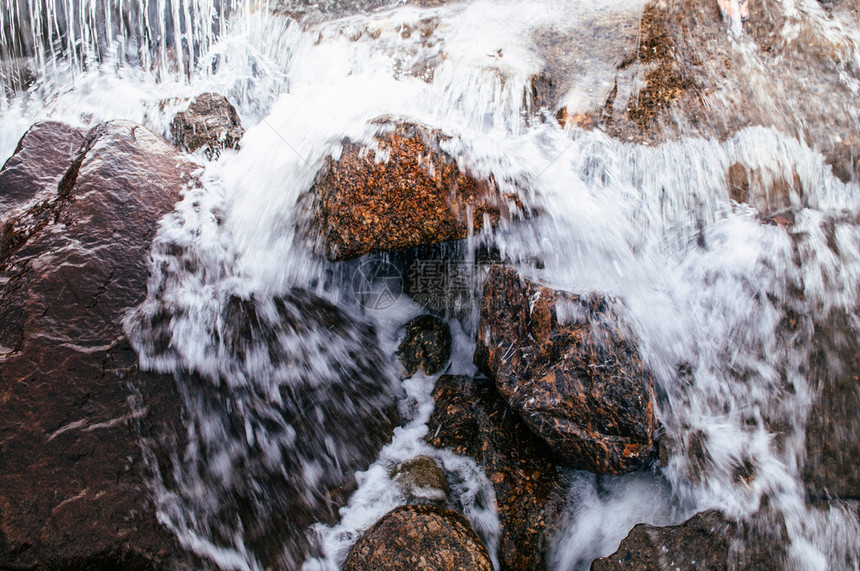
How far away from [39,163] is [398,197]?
2.81 metres

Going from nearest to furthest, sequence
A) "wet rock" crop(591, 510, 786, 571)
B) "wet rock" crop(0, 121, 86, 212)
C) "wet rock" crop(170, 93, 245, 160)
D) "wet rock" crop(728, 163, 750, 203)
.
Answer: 1. "wet rock" crop(591, 510, 786, 571)
2. "wet rock" crop(0, 121, 86, 212)
3. "wet rock" crop(728, 163, 750, 203)
4. "wet rock" crop(170, 93, 245, 160)

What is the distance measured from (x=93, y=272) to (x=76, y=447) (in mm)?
1044

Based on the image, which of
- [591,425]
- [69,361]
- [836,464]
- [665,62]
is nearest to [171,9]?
[69,361]

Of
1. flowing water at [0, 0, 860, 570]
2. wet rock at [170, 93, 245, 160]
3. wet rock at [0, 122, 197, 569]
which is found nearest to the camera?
wet rock at [0, 122, 197, 569]

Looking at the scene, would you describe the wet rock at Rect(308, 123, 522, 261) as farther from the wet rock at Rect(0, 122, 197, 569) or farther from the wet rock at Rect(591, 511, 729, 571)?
the wet rock at Rect(591, 511, 729, 571)

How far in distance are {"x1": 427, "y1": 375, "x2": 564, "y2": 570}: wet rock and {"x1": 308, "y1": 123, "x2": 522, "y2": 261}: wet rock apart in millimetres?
1172

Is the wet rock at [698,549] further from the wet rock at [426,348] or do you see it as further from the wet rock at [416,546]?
the wet rock at [426,348]

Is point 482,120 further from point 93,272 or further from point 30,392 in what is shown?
point 30,392

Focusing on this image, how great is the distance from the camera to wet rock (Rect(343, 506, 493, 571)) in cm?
235

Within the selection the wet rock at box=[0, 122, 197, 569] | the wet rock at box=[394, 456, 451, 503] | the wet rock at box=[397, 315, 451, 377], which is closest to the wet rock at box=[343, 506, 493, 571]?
the wet rock at box=[394, 456, 451, 503]

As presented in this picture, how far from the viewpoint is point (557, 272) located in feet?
11.0

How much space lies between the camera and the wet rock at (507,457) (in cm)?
276

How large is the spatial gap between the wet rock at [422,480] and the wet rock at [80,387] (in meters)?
1.32

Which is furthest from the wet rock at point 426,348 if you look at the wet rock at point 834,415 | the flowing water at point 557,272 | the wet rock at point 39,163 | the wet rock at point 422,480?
the wet rock at point 39,163
